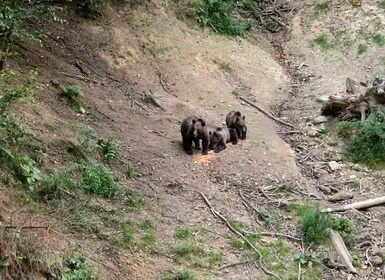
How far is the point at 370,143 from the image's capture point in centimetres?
1237

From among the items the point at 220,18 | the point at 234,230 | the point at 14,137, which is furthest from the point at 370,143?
the point at 14,137

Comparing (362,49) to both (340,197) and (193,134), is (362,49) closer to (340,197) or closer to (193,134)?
(340,197)

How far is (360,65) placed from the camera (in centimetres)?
1722

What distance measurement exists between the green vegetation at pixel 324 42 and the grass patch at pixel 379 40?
1.15m

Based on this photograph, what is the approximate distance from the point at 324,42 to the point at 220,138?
25.5ft

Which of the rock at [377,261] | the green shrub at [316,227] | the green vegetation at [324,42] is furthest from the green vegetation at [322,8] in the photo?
the rock at [377,261]

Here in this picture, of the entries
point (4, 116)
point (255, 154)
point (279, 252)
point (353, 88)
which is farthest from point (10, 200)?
point (353, 88)

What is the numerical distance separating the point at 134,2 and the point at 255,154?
6.08 m

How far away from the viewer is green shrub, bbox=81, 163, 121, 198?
9.16 metres

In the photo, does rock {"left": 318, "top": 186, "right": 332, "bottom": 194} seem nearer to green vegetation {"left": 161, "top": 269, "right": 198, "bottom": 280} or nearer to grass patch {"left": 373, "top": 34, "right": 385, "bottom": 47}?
green vegetation {"left": 161, "top": 269, "right": 198, "bottom": 280}

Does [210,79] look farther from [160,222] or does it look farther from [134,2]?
[160,222]

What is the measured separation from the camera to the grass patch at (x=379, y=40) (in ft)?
58.3

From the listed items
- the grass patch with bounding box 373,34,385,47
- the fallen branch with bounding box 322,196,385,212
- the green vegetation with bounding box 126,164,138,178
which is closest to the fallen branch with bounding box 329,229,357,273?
the fallen branch with bounding box 322,196,385,212

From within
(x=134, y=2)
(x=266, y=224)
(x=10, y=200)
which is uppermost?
(x=134, y=2)
